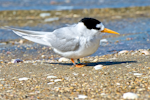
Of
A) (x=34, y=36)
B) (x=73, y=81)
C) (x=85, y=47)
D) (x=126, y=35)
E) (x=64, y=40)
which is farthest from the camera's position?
(x=126, y=35)

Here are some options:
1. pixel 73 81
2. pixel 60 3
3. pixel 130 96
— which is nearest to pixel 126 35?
pixel 73 81

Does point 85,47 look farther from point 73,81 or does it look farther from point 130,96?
point 130,96

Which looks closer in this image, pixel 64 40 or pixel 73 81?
pixel 73 81

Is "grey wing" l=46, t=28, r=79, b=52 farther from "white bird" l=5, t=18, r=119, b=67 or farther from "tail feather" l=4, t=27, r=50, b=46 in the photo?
A: "tail feather" l=4, t=27, r=50, b=46

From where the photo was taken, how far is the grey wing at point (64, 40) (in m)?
3.74

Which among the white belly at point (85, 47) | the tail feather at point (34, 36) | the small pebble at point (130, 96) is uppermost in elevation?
the tail feather at point (34, 36)

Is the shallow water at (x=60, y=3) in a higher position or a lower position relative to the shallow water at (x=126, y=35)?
higher

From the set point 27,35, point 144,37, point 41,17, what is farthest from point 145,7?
point 27,35

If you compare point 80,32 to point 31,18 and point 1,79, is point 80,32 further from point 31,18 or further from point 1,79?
point 31,18

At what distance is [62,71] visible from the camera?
3711 millimetres

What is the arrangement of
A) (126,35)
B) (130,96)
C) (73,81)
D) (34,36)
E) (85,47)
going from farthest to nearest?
(126,35) < (34,36) < (85,47) < (73,81) < (130,96)

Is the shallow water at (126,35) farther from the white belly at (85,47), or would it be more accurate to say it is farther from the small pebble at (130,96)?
the small pebble at (130,96)

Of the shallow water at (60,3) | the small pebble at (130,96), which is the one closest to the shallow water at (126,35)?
the small pebble at (130,96)

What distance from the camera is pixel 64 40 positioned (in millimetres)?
3887
